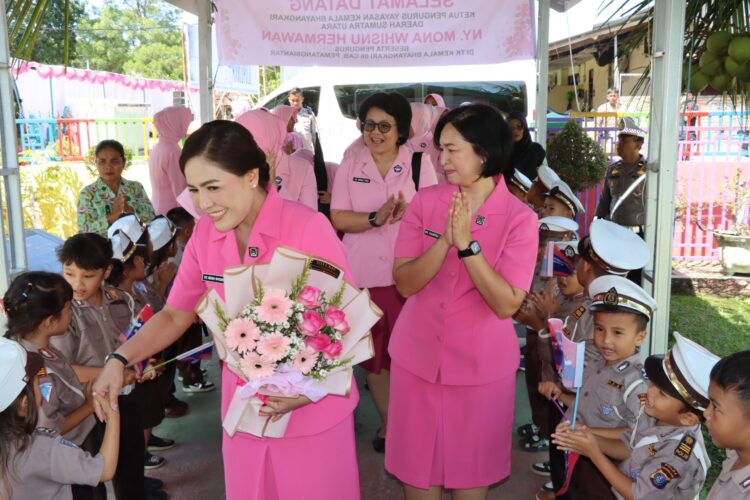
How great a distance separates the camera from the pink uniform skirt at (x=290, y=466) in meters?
2.12

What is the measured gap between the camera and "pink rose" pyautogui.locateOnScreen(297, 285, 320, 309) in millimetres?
1906

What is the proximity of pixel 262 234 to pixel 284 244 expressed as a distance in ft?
0.24

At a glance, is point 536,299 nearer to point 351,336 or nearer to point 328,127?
point 351,336

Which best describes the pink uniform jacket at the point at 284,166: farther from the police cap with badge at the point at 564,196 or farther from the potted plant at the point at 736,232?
the potted plant at the point at 736,232

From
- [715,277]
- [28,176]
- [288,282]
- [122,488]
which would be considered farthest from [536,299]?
[28,176]

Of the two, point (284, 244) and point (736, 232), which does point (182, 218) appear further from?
point (736, 232)

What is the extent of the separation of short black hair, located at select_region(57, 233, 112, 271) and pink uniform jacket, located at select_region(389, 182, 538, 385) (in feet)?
4.57

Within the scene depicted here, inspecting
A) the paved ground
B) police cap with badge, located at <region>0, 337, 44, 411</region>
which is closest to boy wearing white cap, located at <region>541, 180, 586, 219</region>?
the paved ground

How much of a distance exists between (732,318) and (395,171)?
4801mm

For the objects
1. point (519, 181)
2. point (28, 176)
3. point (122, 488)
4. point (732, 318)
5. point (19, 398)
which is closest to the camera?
point (19, 398)

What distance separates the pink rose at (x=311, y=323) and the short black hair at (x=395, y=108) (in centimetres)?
217

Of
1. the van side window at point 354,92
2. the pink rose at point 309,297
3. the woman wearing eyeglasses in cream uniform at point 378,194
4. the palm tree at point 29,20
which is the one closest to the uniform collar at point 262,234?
the pink rose at point 309,297

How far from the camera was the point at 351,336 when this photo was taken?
1983 mm

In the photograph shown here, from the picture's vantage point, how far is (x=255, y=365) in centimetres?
188
